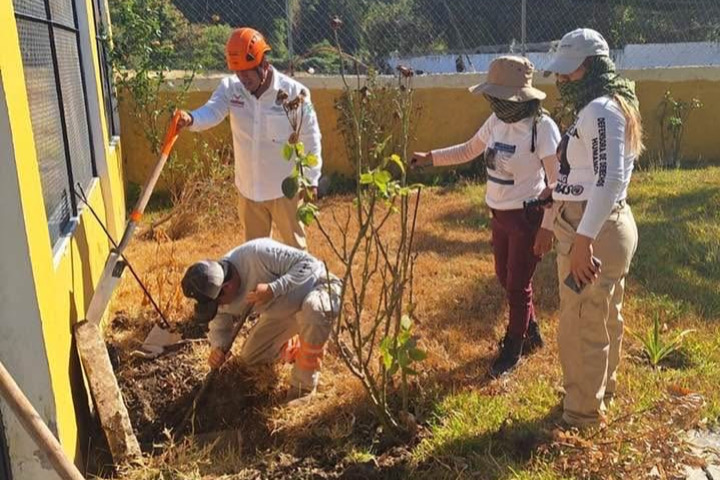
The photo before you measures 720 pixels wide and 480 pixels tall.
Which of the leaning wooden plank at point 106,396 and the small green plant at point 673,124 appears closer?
the leaning wooden plank at point 106,396

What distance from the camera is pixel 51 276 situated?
2873 millimetres

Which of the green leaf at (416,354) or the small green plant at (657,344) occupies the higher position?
the green leaf at (416,354)

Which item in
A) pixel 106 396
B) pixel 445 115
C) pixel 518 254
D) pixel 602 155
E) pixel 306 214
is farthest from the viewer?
pixel 445 115

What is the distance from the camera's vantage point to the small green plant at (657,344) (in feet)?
12.9

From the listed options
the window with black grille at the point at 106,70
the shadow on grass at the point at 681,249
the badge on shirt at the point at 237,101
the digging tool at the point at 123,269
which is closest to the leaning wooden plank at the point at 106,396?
the digging tool at the point at 123,269

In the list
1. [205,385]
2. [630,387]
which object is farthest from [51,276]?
[630,387]

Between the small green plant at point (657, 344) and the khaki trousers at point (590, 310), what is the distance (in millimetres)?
796

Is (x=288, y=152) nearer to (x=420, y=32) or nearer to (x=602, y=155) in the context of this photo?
(x=602, y=155)

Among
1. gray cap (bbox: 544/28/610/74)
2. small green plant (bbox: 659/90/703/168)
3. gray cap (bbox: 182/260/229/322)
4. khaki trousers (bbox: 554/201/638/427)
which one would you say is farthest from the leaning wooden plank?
small green plant (bbox: 659/90/703/168)

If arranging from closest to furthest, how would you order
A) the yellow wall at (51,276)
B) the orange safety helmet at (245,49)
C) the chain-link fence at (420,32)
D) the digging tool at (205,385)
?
the yellow wall at (51,276)
the digging tool at (205,385)
the orange safety helmet at (245,49)
the chain-link fence at (420,32)

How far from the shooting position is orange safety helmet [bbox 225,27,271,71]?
406cm

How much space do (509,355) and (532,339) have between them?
29 cm

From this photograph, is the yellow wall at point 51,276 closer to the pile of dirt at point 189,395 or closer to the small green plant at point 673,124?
the pile of dirt at point 189,395

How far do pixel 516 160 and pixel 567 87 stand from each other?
0.72m
